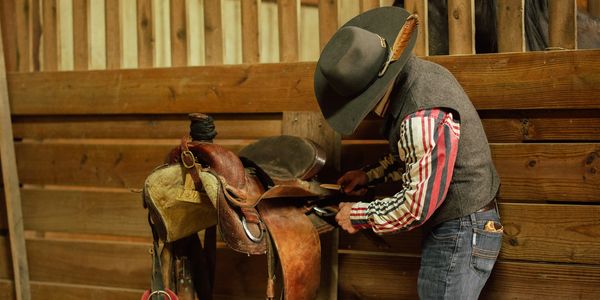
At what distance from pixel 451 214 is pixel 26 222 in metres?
1.97

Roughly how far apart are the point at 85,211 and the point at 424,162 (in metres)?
1.69

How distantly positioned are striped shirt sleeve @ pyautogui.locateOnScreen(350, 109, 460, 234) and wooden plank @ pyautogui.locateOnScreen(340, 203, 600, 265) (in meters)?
0.40

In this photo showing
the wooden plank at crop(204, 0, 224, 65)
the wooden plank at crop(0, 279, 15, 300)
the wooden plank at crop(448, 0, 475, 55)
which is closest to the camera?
the wooden plank at crop(448, 0, 475, 55)

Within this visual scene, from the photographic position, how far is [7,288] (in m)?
3.03

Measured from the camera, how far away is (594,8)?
99.9 inches

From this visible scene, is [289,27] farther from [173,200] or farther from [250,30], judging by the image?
[173,200]

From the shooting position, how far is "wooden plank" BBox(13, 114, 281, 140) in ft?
8.67

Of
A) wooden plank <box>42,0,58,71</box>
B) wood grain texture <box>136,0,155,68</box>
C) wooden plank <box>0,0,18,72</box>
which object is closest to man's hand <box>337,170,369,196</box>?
wood grain texture <box>136,0,155,68</box>

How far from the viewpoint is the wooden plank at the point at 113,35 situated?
2.79m

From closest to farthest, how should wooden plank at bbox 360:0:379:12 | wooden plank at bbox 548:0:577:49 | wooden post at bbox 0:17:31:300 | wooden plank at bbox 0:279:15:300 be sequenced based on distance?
wooden plank at bbox 548:0:577:49 < wooden plank at bbox 360:0:379:12 < wooden post at bbox 0:17:31:300 < wooden plank at bbox 0:279:15:300

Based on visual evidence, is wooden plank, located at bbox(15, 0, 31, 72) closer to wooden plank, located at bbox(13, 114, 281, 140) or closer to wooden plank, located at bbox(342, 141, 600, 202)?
wooden plank, located at bbox(13, 114, 281, 140)

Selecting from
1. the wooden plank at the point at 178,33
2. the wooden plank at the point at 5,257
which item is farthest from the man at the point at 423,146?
the wooden plank at the point at 5,257

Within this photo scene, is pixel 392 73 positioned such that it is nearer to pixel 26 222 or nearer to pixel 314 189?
pixel 314 189

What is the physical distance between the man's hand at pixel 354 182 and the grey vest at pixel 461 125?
0.28m
